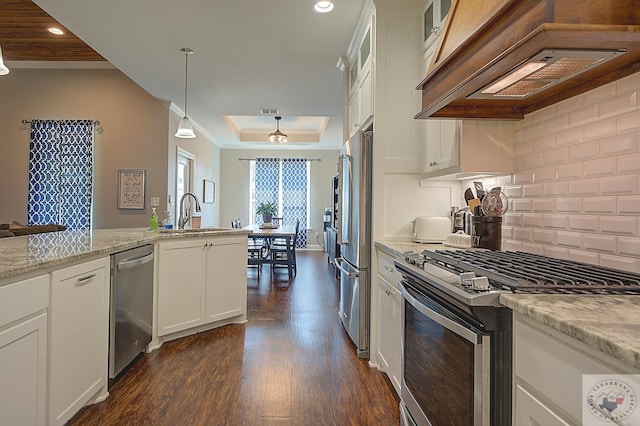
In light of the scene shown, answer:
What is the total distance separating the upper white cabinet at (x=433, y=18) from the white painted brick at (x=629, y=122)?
1.21 meters

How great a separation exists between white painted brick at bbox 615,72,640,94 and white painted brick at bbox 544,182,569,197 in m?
0.43

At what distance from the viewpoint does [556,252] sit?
5.47 ft

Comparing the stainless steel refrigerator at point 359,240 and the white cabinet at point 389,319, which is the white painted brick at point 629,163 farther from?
→ the stainless steel refrigerator at point 359,240

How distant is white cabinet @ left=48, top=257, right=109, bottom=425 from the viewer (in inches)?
62.4

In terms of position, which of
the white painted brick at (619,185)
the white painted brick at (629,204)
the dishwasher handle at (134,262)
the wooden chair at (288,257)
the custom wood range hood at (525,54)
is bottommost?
the wooden chair at (288,257)

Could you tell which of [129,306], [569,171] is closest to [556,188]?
[569,171]

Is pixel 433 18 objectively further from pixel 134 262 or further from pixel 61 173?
pixel 61 173

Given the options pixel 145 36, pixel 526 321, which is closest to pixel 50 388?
pixel 526 321

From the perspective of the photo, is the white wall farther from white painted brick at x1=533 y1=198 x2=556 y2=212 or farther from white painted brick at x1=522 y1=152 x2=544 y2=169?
white painted brick at x1=533 y1=198 x2=556 y2=212

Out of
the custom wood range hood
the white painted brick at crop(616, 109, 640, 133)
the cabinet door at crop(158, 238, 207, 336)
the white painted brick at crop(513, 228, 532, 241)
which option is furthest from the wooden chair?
the white painted brick at crop(616, 109, 640, 133)

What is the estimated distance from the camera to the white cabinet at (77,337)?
1.58m

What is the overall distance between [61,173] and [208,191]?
120 inches

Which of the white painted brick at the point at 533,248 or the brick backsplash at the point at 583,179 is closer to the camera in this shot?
the brick backsplash at the point at 583,179

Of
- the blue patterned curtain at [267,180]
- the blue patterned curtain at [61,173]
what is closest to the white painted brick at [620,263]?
the blue patterned curtain at [61,173]
